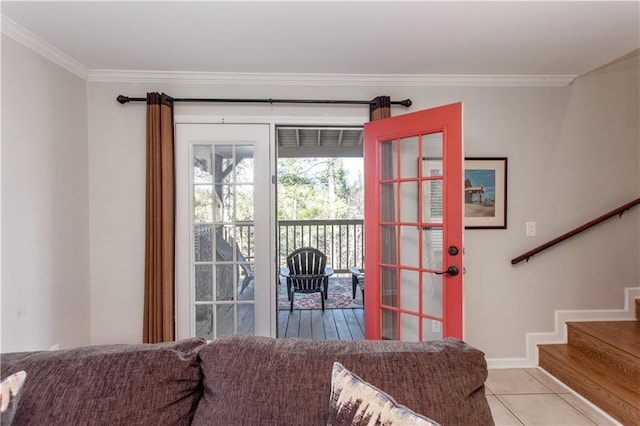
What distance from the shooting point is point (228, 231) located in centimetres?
240

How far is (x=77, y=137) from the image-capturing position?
7.18 ft

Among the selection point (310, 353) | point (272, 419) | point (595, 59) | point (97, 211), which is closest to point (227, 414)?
point (272, 419)

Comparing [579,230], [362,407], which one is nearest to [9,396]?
[362,407]

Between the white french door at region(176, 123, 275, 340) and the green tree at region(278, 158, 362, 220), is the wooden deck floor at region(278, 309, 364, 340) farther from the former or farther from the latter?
the green tree at region(278, 158, 362, 220)

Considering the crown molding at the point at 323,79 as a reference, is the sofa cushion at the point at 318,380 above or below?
below

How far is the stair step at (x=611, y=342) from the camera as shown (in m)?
1.93

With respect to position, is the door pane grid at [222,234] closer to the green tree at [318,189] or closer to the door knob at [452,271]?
the door knob at [452,271]

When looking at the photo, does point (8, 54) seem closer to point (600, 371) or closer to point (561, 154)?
point (561, 154)

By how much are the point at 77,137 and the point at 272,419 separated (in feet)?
8.03

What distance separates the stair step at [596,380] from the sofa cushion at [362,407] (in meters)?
1.99

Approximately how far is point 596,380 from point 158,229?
10.8 ft

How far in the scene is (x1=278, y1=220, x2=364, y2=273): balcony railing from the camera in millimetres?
5055

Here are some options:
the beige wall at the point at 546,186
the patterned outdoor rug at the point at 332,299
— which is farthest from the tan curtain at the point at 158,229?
the patterned outdoor rug at the point at 332,299

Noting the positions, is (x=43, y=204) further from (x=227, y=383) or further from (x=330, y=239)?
(x=330, y=239)
